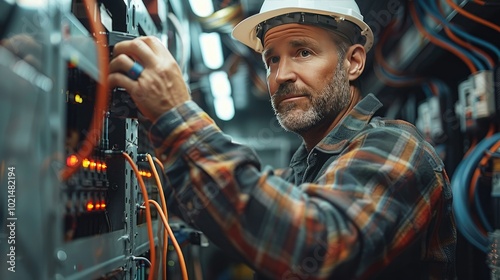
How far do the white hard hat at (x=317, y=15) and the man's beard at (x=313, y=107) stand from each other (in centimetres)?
11

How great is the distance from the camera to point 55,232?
0.64 meters

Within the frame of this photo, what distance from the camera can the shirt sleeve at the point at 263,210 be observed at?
85 cm

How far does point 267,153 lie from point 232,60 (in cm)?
267

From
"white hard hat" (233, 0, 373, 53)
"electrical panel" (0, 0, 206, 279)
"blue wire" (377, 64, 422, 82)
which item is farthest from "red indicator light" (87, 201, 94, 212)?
"blue wire" (377, 64, 422, 82)

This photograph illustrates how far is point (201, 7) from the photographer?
2.23m

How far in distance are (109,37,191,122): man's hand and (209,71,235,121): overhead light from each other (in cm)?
230

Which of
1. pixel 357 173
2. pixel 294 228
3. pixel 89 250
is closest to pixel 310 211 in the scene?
pixel 294 228

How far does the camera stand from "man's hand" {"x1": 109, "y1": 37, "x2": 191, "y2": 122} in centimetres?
84

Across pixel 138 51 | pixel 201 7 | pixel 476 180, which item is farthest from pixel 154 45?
pixel 476 180

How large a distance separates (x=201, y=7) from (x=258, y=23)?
2.83ft

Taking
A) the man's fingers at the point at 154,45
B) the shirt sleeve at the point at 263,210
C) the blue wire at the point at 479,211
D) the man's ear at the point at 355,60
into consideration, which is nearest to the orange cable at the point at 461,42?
the blue wire at the point at 479,211

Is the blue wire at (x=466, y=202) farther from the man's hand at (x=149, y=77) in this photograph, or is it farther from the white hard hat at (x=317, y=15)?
the man's hand at (x=149, y=77)

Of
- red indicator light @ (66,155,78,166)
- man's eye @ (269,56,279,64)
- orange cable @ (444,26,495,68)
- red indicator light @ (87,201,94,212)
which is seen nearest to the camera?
red indicator light @ (66,155,78,166)

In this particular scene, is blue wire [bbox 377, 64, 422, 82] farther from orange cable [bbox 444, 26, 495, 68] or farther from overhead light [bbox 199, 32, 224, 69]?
overhead light [bbox 199, 32, 224, 69]
